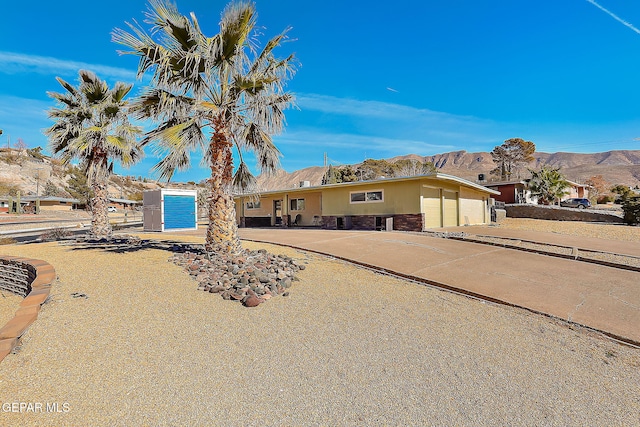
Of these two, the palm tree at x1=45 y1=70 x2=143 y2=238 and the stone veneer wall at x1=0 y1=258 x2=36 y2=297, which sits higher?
the palm tree at x1=45 y1=70 x2=143 y2=238

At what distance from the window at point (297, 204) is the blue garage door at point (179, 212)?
19.7 feet

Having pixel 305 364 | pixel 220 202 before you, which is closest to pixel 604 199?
pixel 220 202

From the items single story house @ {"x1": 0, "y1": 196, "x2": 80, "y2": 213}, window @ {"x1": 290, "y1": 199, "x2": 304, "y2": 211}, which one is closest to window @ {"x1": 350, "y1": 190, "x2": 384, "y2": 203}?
window @ {"x1": 290, "y1": 199, "x2": 304, "y2": 211}

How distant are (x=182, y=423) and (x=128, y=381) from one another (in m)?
0.79

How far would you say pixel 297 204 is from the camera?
2078 cm

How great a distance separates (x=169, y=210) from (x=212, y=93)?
504 inches

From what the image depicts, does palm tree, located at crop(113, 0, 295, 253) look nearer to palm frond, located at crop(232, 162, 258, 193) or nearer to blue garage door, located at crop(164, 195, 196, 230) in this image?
palm frond, located at crop(232, 162, 258, 193)

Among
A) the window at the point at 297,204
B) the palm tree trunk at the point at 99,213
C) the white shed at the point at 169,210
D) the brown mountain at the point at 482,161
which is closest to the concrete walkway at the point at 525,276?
the palm tree trunk at the point at 99,213

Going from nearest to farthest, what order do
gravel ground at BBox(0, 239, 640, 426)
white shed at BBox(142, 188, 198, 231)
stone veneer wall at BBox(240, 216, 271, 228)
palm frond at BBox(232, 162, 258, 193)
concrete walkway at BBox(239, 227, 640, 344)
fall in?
1. gravel ground at BBox(0, 239, 640, 426)
2. concrete walkway at BBox(239, 227, 640, 344)
3. palm frond at BBox(232, 162, 258, 193)
4. white shed at BBox(142, 188, 198, 231)
5. stone veneer wall at BBox(240, 216, 271, 228)

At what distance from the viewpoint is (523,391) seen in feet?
9.21

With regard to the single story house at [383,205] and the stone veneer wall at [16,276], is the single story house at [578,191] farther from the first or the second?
the stone veneer wall at [16,276]

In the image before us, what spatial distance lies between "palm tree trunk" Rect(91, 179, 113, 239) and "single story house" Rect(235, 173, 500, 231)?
5121 millimetres

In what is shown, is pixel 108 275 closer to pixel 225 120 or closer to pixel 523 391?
pixel 225 120

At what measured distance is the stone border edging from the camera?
3033 mm
